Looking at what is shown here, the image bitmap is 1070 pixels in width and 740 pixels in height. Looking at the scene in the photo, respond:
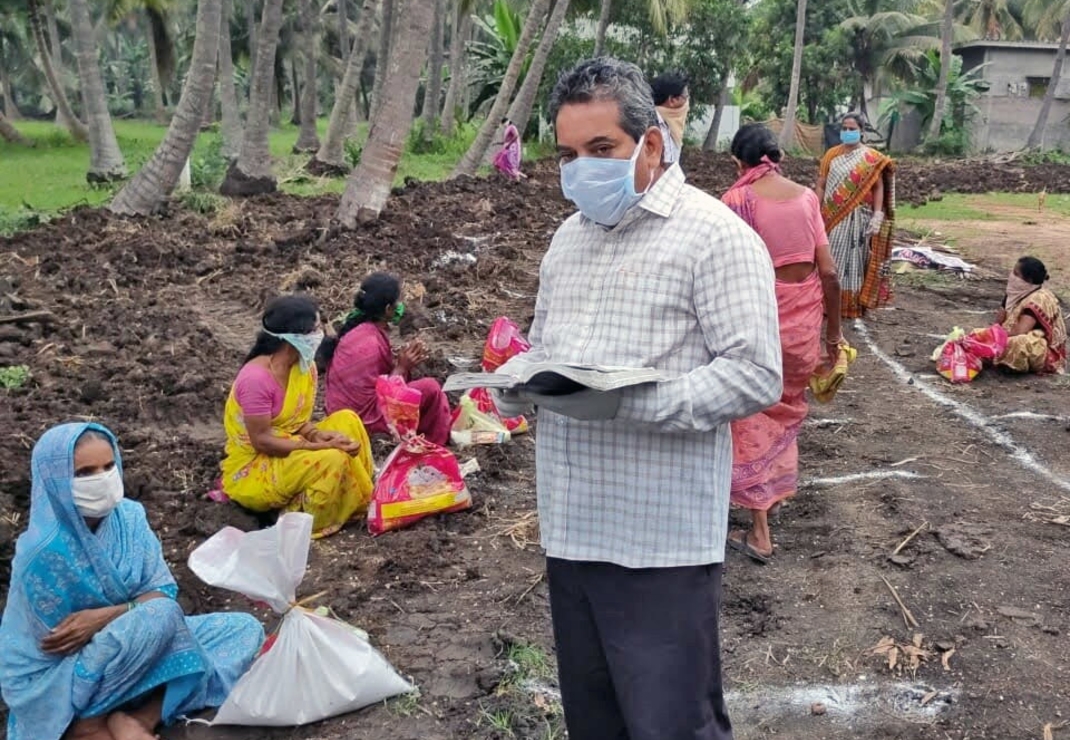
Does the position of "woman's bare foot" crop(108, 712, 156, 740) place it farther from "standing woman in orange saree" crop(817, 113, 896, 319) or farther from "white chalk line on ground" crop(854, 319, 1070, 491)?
"standing woman in orange saree" crop(817, 113, 896, 319)

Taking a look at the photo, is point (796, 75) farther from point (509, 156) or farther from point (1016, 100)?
point (509, 156)

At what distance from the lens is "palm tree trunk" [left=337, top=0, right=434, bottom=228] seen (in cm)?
1013

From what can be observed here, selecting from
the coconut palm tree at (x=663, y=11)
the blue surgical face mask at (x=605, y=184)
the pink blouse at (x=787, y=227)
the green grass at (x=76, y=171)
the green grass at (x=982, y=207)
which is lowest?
the green grass at (x=982, y=207)

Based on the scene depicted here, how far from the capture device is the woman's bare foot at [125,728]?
10.3 ft

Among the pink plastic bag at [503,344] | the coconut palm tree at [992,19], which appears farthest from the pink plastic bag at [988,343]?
the coconut palm tree at [992,19]

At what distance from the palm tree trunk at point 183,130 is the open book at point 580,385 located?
10.9 metres

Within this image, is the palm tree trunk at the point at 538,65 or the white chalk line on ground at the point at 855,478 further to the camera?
the palm tree trunk at the point at 538,65

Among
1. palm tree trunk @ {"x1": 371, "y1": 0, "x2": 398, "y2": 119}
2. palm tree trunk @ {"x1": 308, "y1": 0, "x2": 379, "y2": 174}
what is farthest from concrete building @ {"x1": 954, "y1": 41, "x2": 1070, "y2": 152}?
palm tree trunk @ {"x1": 308, "y1": 0, "x2": 379, "y2": 174}

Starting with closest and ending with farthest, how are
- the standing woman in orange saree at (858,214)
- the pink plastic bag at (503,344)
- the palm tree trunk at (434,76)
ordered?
1. the pink plastic bag at (503,344)
2. the standing woman in orange saree at (858,214)
3. the palm tree trunk at (434,76)

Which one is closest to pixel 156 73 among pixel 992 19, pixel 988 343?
pixel 988 343

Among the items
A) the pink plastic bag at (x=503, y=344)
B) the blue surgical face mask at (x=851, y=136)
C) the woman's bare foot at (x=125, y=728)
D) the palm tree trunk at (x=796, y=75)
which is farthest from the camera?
the palm tree trunk at (x=796, y=75)

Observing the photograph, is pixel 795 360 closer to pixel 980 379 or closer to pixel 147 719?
pixel 147 719

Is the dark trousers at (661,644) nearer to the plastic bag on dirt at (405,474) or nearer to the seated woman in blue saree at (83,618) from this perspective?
the seated woman in blue saree at (83,618)

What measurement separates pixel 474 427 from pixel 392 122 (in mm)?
5637
